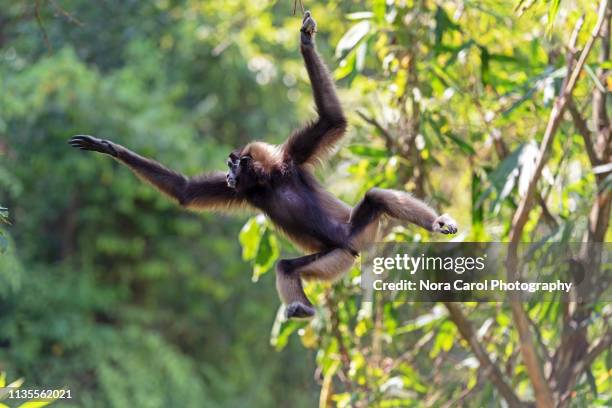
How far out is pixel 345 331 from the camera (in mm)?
7227

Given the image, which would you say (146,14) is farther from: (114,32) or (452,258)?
(452,258)

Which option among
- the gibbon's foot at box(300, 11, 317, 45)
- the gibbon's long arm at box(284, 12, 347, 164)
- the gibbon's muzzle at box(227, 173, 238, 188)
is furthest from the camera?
the gibbon's muzzle at box(227, 173, 238, 188)

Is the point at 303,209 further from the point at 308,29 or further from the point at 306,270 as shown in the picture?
the point at 308,29

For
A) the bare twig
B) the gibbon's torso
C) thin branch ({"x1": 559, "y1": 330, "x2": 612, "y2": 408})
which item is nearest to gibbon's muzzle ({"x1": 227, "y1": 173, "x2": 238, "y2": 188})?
the gibbon's torso

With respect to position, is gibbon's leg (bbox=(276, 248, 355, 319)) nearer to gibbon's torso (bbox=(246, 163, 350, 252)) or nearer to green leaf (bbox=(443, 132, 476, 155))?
gibbon's torso (bbox=(246, 163, 350, 252))

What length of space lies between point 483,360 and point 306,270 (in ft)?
5.95

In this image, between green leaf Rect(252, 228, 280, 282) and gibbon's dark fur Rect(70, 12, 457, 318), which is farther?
green leaf Rect(252, 228, 280, 282)

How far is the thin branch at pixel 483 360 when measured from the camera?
6.47 meters

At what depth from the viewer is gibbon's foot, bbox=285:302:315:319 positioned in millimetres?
5004

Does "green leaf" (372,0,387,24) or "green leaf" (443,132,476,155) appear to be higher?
"green leaf" (372,0,387,24)

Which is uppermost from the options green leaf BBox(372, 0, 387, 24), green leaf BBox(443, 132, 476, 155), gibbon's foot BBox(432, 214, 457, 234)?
green leaf BBox(372, 0, 387, 24)

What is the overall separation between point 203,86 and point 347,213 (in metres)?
8.48

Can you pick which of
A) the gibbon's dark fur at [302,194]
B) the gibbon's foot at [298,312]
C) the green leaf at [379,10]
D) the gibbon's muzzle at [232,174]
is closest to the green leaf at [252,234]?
the gibbon's dark fur at [302,194]

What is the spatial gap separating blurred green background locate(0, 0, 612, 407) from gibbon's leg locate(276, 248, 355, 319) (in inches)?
50.0
